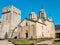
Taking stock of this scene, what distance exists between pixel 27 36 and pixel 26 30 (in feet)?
6.92

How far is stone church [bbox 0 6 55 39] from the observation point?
155 ft

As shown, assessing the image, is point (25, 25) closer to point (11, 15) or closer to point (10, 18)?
point (10, 18)

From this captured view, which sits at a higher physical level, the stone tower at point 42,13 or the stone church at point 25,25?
the stone tower at point 42,13

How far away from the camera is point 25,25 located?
4969 centimetres

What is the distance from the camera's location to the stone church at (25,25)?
4709 cm

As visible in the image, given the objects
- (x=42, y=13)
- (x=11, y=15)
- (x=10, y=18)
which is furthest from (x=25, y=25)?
(x=42, y=13)

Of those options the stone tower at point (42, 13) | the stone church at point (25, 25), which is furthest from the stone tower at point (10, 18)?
the stone tower at point (42, 13)

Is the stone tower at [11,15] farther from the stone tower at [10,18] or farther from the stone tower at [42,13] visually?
the stone tower at [42,13]

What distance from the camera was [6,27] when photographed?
57125 mm

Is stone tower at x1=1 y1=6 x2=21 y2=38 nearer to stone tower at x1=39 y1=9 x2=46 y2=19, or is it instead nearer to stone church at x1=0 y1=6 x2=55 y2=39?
stone church at x1=0 y1=6 x2=55 y2=39

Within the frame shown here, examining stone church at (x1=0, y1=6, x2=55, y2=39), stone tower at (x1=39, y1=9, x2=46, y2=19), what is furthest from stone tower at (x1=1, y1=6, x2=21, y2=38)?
stone tower at (x1=39, y1=9, x2=46, y2=19)

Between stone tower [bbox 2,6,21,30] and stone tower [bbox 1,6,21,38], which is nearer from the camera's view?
stone tower [bbox 1,6,21,38]

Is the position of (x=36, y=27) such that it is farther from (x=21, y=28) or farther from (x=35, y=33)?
(x=21, y=28)

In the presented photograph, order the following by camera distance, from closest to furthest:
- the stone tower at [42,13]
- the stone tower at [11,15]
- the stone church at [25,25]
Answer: the stone church at [25,25] < the stone tower at [11,15] < the stone tower at [42,13]
